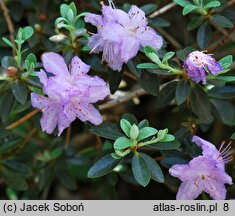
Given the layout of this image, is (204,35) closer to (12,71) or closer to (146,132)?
(146,132)

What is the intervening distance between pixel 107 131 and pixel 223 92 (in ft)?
1.38

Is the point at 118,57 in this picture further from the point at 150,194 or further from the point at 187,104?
the point at 150,194

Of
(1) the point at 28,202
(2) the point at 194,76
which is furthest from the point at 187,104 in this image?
(1) the point at 28,202

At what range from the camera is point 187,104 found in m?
1.82

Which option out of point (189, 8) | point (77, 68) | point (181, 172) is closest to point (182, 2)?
point (189, 8)

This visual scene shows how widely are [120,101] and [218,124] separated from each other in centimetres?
86

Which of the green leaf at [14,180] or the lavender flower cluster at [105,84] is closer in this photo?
the lavender flower cluster at [105,84]

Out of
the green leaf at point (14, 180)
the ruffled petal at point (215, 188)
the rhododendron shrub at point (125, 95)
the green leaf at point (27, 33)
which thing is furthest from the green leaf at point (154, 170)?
the green leaf at point (14, 180)

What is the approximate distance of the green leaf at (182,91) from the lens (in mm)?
1647

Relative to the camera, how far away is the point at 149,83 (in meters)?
1.74

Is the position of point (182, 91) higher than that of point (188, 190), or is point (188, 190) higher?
point (182, 91)

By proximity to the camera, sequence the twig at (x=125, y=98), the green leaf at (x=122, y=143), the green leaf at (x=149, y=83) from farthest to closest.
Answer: the twig at (x=125, y=98) → the green leaf at (x=149, y=83) → the green leaf at (x=122, y=143)

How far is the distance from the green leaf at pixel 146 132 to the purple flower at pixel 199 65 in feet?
0.61

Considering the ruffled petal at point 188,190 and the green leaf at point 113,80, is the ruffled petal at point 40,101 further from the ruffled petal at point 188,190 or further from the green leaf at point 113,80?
the ruffled petal at point 188,190
